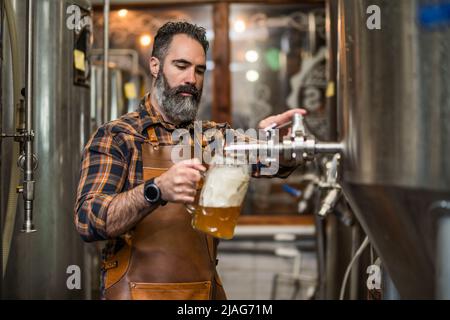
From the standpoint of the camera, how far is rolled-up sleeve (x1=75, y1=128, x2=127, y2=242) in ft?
4.49

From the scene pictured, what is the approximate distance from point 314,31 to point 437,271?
11.7 ft

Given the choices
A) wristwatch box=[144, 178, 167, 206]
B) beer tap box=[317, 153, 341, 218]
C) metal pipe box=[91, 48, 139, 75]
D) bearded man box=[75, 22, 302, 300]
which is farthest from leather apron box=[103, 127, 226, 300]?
metal pipe box=[91, 48, 139, 75]

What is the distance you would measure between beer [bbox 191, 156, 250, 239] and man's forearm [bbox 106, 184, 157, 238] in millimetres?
126

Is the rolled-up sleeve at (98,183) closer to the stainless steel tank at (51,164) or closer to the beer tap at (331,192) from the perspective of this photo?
the stainless steel tank at (51,164)

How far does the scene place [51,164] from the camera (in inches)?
89.5

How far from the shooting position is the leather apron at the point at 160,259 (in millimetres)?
1482

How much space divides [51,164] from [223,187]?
1.26m

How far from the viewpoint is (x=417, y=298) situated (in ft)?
3.60

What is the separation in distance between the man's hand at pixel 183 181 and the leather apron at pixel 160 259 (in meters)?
0.30

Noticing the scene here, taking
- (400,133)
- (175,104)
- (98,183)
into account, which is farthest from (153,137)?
(400,133)

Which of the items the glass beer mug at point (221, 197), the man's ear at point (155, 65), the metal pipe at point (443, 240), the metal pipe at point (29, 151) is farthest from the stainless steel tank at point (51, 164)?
the metal pipe at point (443, 240)

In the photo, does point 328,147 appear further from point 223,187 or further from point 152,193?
point 152,193

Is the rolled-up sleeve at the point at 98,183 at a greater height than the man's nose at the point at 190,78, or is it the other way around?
the man's nose at the point at 190,78

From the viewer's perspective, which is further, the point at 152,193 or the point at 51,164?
the point at 51,164
